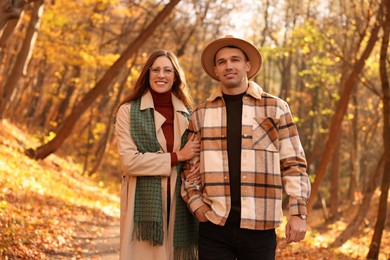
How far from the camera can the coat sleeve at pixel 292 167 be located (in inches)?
144

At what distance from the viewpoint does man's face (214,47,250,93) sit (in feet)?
12.7

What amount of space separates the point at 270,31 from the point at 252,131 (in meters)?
25.5

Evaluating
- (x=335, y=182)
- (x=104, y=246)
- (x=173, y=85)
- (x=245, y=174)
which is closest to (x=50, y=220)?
(x=104, y=246)

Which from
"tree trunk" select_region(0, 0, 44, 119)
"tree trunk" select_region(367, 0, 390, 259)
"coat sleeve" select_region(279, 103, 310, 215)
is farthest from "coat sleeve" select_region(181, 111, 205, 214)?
"tree trunk" select_region(0, 0, 44, 119)

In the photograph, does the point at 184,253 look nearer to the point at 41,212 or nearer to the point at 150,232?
the point at 150,232

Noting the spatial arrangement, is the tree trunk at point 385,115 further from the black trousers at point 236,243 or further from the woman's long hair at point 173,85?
the black trousers at point 236,243

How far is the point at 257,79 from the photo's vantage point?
1212 inches

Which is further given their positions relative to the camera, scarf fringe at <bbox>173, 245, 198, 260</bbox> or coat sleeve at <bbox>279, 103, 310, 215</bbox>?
scarf fringe at <bbox>173, 245, 198, 260</bbox>

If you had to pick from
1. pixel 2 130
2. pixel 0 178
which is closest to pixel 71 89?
pixel 2 130

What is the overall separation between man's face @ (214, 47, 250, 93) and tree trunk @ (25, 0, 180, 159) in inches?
376

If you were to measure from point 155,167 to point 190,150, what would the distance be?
1.06 ft

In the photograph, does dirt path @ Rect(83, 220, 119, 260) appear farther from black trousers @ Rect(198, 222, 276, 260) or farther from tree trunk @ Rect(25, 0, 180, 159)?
tree trunk @ Rect(25, 0, 180, 159)

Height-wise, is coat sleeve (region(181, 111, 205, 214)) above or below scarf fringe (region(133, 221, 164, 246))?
above

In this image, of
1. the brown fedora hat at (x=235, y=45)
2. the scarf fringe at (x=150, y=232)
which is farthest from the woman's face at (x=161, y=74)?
the scarf fringe at (x=150, y=232)
